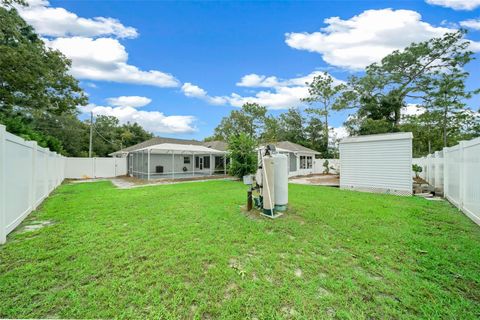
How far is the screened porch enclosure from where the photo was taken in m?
15.6

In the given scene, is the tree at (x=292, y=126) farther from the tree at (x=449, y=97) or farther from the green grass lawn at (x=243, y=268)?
the green grass lawn at (x=243, y=268)

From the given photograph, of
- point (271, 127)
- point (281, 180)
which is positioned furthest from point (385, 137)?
point (271, 127)

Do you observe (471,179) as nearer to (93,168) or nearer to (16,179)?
(16,179)

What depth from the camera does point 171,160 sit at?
18016 mm

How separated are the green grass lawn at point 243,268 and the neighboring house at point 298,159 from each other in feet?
45.5

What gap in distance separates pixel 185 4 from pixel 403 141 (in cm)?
1093

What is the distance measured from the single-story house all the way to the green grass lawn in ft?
35.0

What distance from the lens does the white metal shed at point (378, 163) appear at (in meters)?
8.81

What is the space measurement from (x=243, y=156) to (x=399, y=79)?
56.0ft

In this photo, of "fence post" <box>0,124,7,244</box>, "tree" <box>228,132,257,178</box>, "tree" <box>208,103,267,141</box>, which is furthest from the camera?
"tree" <box>208,103,267,141</box>

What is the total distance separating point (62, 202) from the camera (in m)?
7.01

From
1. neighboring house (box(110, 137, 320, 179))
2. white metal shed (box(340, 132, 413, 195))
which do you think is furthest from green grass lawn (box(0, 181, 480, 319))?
neighboring house (box(110, 137, 320, 179))

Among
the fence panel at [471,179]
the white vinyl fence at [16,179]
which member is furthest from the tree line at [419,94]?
the fence panel at [471,179]

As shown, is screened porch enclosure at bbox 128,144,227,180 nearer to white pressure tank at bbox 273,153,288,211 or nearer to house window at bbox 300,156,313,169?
house window at bbox 300,156,313,169
